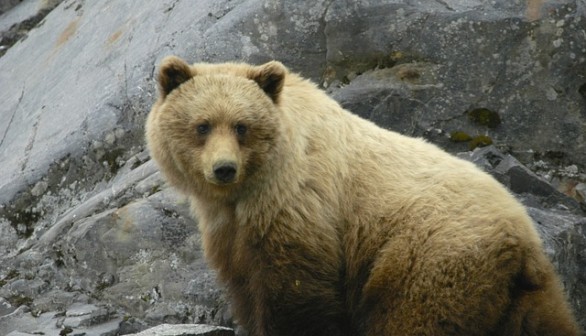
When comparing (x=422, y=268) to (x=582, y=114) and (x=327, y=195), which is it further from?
(x=582, y=114)

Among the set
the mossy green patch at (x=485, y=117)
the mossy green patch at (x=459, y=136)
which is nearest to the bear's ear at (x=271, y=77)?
the mossy green patch at (x=459, y=136)

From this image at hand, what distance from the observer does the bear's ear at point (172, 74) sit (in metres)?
8.05

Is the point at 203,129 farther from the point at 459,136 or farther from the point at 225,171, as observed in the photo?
the point at 459,136

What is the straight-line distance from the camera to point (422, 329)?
24.6ft

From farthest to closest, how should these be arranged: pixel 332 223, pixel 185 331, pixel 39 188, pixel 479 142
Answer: pixel 39 188 < pixel 479 142 < pixel 332 223 < pixel 185 331

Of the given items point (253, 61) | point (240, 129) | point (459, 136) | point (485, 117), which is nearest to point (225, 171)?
point (240, 129)

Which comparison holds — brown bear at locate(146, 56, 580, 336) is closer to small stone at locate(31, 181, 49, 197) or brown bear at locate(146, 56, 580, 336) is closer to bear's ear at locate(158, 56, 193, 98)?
bear's ear at locate(158, 56, 193, 98)

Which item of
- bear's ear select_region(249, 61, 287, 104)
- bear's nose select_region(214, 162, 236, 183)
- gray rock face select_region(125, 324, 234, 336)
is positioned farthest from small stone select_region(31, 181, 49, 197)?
bear's nose select_region(214, 162, 236, 183)

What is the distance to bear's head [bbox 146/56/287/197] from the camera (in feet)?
25.9

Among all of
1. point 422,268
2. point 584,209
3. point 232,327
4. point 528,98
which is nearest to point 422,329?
point 422,268

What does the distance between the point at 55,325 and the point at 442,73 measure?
4843mm

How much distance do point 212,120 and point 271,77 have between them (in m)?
0.62

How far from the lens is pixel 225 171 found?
7570 mm

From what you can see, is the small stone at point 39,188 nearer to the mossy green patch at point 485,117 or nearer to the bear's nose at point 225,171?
the bear's nose at point 225,171
